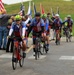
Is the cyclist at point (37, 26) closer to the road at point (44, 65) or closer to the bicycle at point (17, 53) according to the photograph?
the road at point (44, 65)

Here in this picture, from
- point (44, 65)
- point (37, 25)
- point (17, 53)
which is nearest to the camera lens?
point (17, 53)

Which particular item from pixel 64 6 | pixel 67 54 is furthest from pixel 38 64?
pixel 64 6

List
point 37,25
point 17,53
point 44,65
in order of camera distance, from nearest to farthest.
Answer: point 17,53 → point 44,65 → point 37,25

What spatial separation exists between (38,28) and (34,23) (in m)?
0.28

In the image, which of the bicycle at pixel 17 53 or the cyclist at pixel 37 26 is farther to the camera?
the cyclist at pixel 37 26

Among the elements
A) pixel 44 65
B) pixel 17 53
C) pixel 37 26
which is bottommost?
pixel 44 65

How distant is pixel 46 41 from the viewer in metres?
20.9

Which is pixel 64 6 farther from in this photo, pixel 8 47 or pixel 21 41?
pixel 21 41

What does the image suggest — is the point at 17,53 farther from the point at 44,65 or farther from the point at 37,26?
the point at 37,26

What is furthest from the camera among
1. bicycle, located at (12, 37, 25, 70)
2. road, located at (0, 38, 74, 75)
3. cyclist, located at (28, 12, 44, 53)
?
cyclist, located at (28, 12, 44, 53)

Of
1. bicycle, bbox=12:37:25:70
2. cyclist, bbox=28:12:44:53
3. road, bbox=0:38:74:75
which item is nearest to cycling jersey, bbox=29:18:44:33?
cyclist, bbox=28:12:44:53

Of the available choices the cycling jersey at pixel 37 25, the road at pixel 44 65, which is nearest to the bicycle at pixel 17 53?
the road at pixel 44 65

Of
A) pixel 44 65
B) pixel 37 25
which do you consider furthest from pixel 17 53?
pixel 37 25

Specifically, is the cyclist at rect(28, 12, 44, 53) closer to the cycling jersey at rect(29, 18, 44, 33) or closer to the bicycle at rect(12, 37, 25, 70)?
the cycling jersey at rect(29, 18, 44, 33)
